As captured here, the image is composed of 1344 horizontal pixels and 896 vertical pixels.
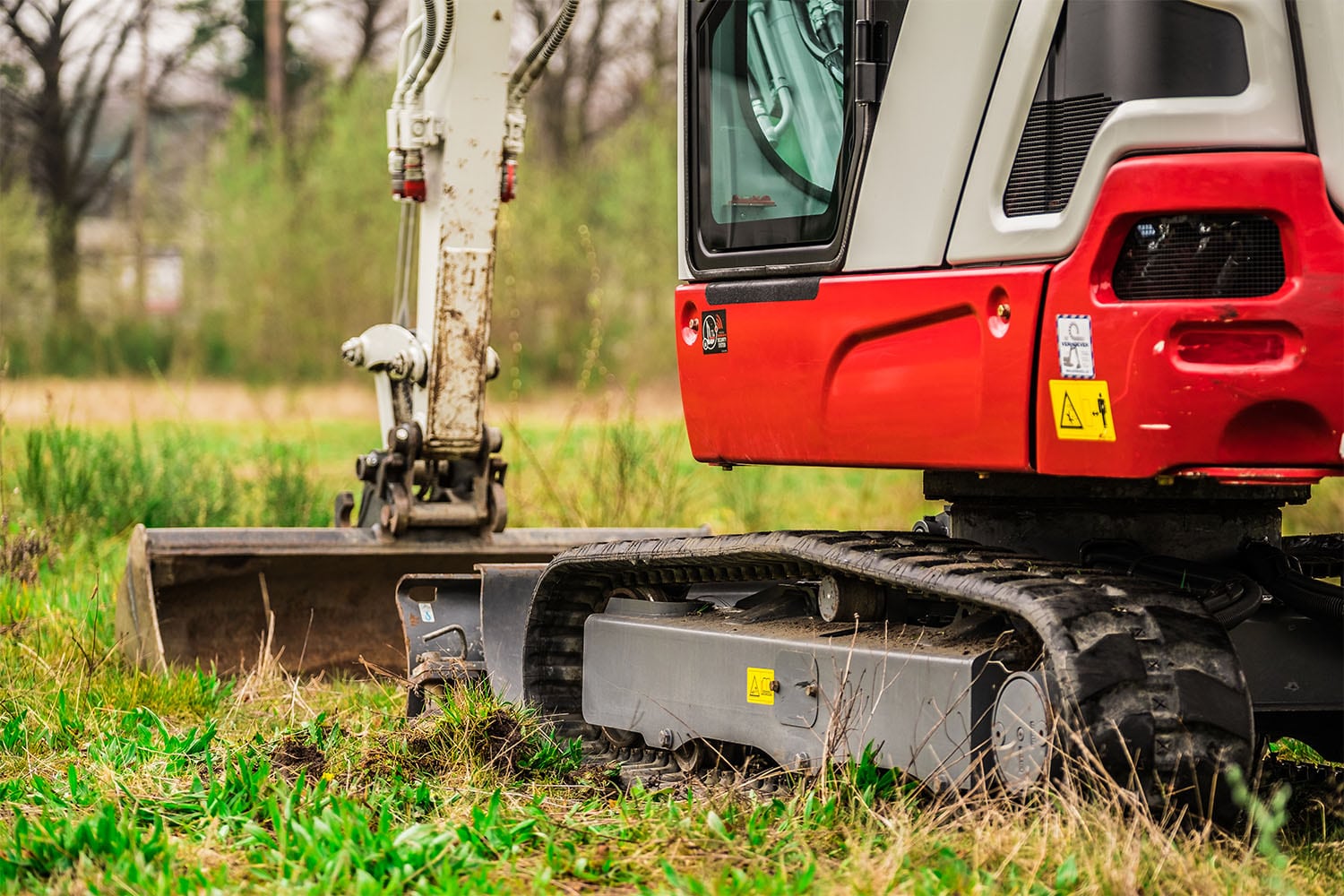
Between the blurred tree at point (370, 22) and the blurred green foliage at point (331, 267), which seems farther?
the blurred tree at point (370, 22)

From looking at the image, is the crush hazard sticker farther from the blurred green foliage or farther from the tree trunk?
the tree trunk

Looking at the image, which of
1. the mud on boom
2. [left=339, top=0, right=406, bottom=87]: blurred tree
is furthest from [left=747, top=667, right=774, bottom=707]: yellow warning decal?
[left=339, top=0, right=406, bottom=87]: blurred tree

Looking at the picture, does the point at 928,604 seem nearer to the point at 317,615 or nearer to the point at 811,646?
the point at 811,646

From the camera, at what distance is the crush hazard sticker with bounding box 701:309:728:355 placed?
433cm

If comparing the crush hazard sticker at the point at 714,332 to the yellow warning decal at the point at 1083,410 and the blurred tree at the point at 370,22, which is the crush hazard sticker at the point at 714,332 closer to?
the yellow warning decal at the point at 1083,410

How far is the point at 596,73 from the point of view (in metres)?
35.2

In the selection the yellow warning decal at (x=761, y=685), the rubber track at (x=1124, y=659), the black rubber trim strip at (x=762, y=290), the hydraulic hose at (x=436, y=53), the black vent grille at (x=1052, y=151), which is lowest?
the yellow warning decal at (x=761, y=685)

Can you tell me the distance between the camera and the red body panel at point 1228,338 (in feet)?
10.6

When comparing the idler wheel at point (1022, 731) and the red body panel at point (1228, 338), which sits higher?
the red body panel at point (1228, 338)

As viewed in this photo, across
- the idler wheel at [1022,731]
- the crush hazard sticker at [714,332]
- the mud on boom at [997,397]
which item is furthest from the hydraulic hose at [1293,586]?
the crush hazard sticker at [714,332]

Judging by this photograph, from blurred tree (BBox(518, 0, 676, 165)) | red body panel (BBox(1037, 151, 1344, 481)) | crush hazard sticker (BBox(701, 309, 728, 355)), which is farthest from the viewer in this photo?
blurred tree (BBox(518, 0, 676, 165))

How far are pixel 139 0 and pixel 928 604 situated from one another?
31491mm

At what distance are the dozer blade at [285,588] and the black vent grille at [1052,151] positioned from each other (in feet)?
8.99

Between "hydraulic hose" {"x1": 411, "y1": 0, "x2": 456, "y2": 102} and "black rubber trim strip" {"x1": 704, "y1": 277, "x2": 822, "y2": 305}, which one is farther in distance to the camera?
"hydraulic hose" {"x1": 411, "y1": 0, "x2": 456, "y2": 102}
